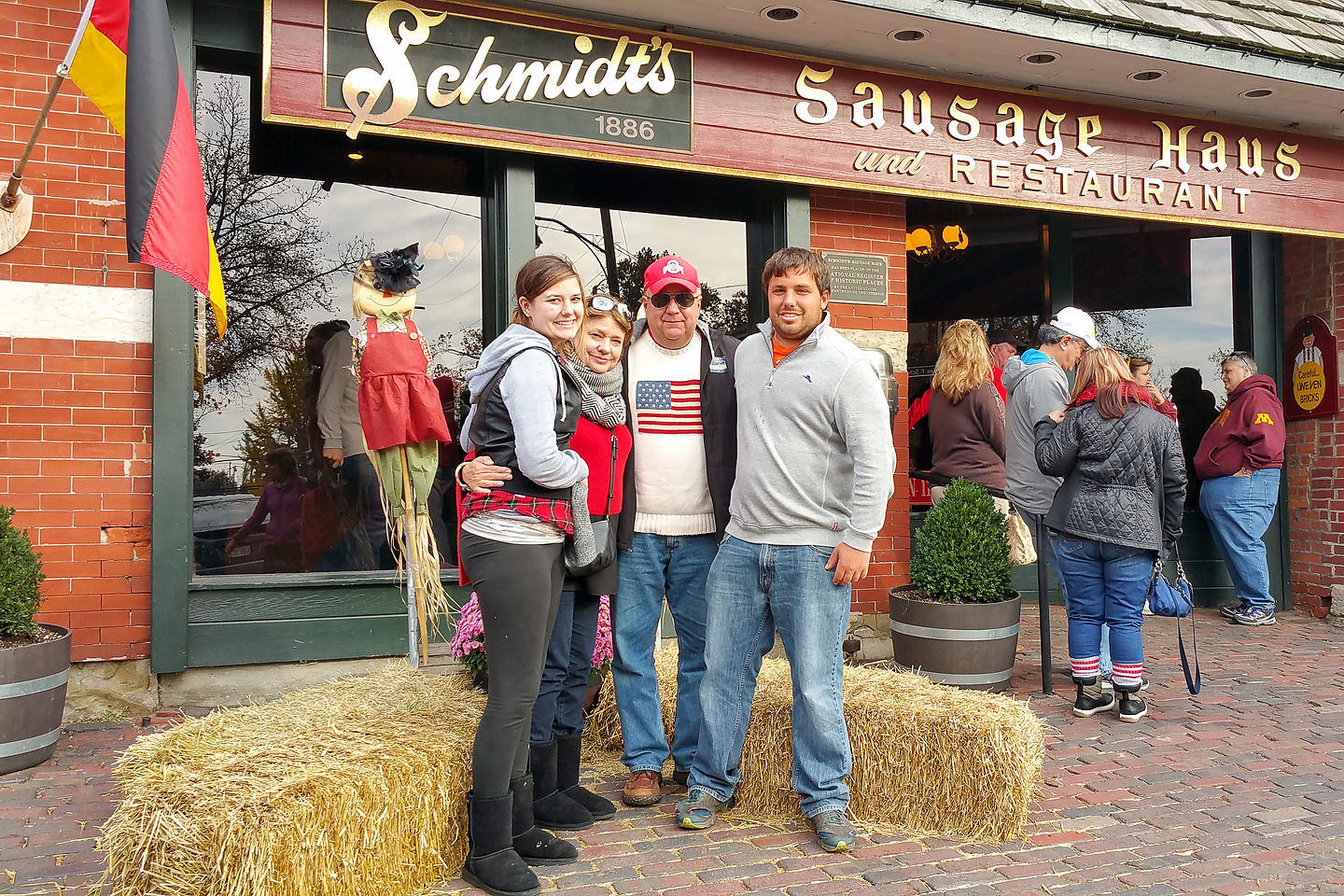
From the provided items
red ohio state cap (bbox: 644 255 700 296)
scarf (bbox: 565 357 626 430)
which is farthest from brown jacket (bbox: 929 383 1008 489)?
scarf (bbox: 565 357 626 430)

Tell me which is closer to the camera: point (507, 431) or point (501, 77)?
point (507, 431)

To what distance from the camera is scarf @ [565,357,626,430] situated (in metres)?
3.43

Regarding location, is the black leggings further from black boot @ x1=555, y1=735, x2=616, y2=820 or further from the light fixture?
the light fixture

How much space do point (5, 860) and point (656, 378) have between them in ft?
8.95

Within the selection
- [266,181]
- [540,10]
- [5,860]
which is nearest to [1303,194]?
[540,10]

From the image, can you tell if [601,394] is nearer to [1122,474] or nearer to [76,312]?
[1122,474]

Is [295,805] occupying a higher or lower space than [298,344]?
lower

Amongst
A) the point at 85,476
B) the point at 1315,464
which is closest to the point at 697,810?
the point at 85,476

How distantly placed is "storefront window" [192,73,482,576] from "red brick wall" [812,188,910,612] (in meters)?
2.26

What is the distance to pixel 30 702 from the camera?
4.25 metres

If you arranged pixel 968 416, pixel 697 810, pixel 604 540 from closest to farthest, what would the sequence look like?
1. pixel 604 540
2. pixel 697 810
3. pixel 968 416

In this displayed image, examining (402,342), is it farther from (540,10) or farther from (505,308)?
(540,10)

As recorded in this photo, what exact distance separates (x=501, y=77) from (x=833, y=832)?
13.5ft

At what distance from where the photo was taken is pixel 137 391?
16.8ft
